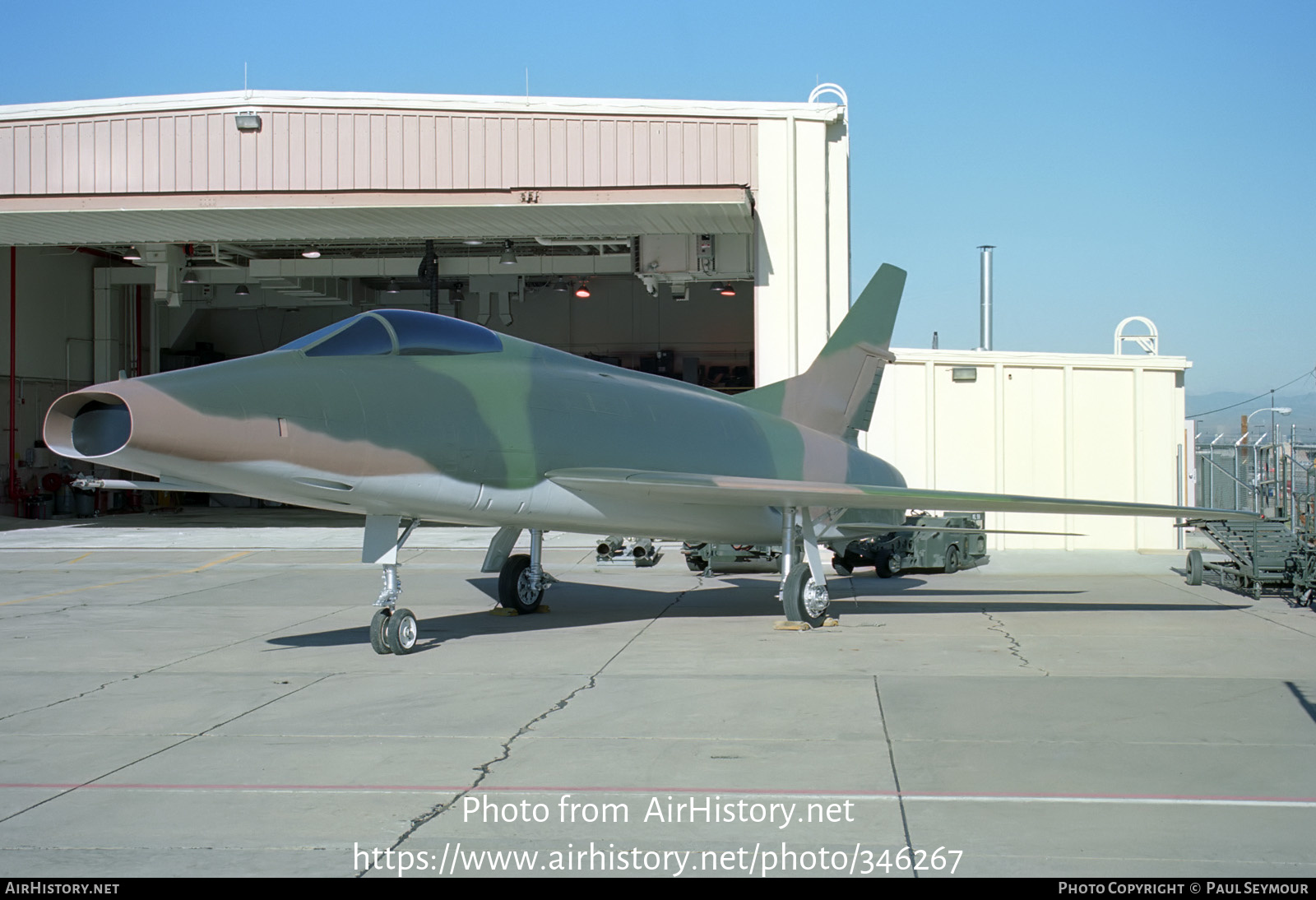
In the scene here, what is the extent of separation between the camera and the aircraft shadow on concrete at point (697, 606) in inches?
454

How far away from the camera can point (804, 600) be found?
38.4ft

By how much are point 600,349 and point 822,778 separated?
37988 millimetres

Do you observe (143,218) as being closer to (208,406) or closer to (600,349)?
(208,406)

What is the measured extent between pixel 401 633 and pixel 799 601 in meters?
4.20

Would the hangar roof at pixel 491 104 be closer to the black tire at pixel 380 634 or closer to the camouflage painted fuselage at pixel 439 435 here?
the camouflage painted fuselage at pixel 439 435

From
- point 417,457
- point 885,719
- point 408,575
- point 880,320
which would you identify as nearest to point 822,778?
point 885,719

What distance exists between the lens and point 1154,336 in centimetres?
2306

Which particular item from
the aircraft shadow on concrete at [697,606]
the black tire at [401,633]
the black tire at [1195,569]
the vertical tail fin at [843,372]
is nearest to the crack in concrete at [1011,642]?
the aircraft shadow on concrete at [697,606]

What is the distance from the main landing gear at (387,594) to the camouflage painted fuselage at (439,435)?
9.3 inches

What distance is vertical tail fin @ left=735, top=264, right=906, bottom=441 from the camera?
48.7 ft

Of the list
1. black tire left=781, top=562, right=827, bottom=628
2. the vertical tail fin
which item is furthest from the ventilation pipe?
black tire left=781, top=562, right=827, bottom=628

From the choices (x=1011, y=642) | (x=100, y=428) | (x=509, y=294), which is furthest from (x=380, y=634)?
(x=509, y=294)

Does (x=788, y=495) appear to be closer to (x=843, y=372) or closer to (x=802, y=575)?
(x=802, y=575)

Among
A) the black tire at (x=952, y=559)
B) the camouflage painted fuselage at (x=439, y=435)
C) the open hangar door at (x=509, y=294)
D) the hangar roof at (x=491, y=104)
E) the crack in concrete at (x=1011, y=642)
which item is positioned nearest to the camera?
the camouflage painted fuselage at (x=439, y=435)
